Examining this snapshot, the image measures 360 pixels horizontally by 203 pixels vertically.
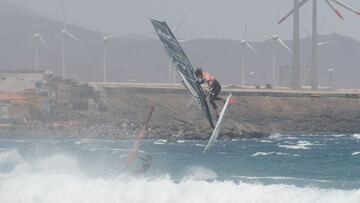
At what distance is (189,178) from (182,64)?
15663 millimetres

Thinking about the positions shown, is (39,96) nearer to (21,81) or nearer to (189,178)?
(21,81)

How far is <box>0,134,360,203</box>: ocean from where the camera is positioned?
106 feet

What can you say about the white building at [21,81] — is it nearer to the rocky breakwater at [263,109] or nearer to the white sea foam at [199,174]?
the rocky breakwater at [263,109]

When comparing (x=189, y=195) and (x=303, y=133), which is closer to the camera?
(x=189, y=195)

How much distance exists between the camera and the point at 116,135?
96688mm

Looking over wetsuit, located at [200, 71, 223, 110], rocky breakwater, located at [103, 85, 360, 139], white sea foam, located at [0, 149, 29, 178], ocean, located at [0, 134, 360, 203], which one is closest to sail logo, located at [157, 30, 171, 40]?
wetsuit, located at [200, 71, 223, 110]

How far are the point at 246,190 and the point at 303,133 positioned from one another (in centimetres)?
8831

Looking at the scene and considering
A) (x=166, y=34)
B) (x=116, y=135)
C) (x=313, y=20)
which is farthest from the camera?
(x=313, y=20)

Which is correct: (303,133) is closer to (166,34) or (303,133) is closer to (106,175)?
(106,175)

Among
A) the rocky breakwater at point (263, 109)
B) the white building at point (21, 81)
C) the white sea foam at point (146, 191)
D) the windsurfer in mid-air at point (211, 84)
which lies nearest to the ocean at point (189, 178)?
the white sea foam at point (146, 191)

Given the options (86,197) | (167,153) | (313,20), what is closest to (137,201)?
(86,197)

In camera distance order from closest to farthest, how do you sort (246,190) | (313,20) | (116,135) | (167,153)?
(246,190) → (167,153) → (116,135) → (313,20)

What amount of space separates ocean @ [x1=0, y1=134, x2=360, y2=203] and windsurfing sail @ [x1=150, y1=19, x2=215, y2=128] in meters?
3.88

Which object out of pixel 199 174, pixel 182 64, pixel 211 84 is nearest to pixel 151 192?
pixel 182 64
